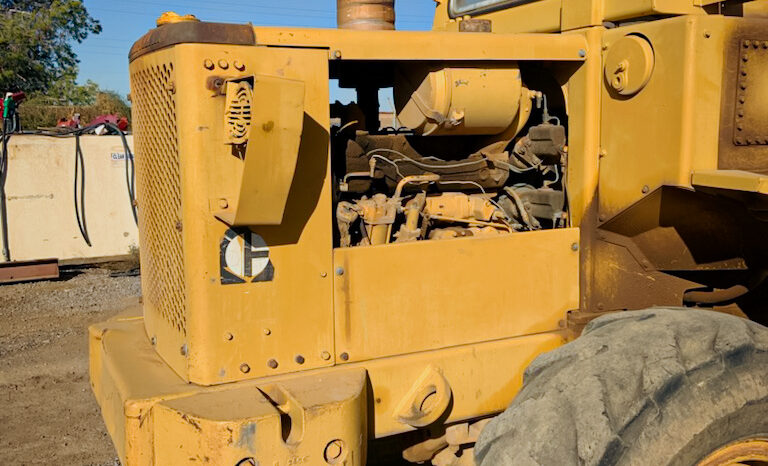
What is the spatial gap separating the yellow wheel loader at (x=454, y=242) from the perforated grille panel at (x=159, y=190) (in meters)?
0.02

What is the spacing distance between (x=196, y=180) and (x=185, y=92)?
28 centimetres

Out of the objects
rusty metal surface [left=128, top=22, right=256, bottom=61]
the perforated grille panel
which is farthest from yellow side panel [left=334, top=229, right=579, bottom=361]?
rusty metal surface [left=128, top=22, right=256, bottom=61]

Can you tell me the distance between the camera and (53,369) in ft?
20.2

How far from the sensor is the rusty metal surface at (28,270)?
31.4 feet

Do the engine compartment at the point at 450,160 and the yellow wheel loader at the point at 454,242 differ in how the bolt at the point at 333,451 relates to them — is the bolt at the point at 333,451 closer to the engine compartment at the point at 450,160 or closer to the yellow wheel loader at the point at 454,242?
the yellow wheel loader at the point at 454,242

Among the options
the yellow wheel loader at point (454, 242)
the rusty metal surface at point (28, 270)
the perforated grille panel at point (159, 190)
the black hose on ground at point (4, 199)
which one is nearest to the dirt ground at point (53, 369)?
the rusty metal surface at point (28, 270)

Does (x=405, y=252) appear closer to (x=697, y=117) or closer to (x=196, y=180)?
(x=196, y=180)

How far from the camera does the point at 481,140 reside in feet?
10.7

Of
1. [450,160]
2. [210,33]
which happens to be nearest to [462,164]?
[450,160]

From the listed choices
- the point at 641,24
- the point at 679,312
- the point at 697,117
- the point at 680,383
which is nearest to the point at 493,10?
the point at 641,24

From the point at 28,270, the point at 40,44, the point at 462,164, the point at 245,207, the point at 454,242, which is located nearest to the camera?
the point at 245,207

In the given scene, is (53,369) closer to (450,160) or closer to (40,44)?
(450,160)

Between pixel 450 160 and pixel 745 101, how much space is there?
1.15 metres

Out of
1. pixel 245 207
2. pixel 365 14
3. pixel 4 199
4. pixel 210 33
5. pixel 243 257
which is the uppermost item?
pixel 365 14
